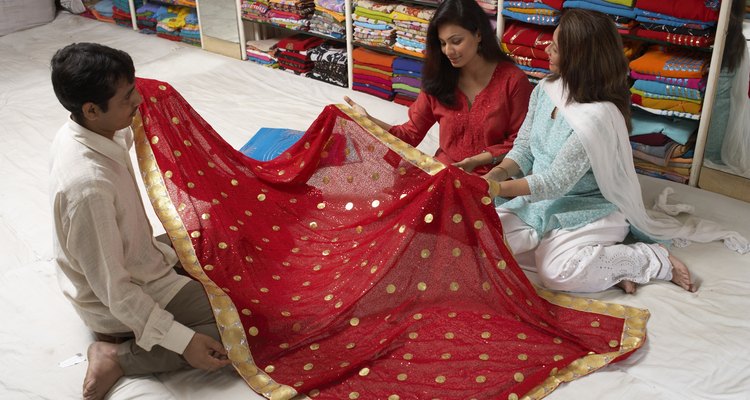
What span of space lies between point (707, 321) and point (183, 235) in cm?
159

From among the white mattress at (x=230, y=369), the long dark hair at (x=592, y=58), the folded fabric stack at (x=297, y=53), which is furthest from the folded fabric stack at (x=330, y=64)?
the long dark hair at (x=592, y=58)

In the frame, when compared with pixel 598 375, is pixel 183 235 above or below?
above

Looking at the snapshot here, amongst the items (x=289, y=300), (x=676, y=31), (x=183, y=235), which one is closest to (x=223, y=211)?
(x=183, y=235)

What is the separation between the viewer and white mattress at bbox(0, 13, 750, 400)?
2025 mm

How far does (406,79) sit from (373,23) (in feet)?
1.19

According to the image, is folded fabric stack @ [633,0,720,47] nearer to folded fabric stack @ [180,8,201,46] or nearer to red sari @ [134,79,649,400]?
red sari @ [134,79,649,400]

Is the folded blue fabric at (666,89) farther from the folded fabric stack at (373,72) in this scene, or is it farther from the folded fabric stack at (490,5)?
the folded fabric stack at (373,72)

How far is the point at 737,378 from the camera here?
6.70 ft

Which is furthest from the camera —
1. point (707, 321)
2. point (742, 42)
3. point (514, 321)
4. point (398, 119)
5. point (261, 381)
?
point (398, 119)

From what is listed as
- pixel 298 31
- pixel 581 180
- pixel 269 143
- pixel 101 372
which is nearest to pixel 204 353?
pixel 101 372

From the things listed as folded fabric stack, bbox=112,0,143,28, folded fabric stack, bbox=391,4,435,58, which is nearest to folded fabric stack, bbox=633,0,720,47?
folded fabric stack, bbox=391,4,435,58

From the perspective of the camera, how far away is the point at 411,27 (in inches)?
154

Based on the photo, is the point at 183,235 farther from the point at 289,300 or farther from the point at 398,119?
the point at 398,119

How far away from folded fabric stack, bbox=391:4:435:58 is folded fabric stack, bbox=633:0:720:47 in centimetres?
110
